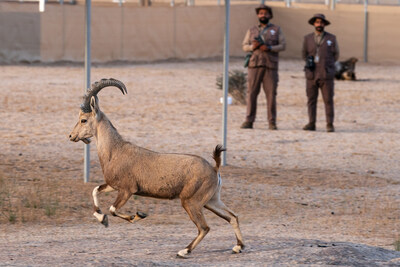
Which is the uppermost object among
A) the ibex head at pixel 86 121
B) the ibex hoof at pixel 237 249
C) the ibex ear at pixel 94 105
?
the ibex ear at pixel 94 105

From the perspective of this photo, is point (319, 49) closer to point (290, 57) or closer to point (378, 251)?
point (378, 251)

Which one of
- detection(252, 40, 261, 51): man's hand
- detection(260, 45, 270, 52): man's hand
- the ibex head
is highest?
detection(252, 40, 261, 51): man's hand

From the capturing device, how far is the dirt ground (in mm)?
8922

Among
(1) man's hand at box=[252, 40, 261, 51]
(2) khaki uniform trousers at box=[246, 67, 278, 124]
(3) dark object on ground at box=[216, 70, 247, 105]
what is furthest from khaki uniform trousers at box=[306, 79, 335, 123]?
(3) dark object on ground at box=[216, 70, 247, 105]

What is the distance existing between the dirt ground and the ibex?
38cm

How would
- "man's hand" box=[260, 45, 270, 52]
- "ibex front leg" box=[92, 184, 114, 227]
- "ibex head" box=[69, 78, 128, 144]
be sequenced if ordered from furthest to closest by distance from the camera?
"man's hand" box=[260, 45, 270, 52]
"ibex head" box=[69, 78, 128, 144]
"ibex front leg" box=[92, 184, 114, 227]

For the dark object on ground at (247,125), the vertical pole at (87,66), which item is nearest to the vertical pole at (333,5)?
the dark object on ground at (247,125)

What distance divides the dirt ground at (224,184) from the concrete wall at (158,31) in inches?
322

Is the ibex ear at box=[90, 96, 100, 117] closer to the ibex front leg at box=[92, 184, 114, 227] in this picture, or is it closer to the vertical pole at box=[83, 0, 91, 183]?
the ibex front leg at box=[92, 184, 114, 227]

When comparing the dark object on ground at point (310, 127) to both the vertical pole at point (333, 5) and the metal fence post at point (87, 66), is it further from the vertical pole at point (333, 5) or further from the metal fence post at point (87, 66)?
the vertical pole at point (333, 5)

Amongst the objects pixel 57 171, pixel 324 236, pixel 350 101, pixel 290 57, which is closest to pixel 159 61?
pixel 290 57

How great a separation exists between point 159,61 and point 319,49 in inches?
717

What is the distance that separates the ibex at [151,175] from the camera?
865cm

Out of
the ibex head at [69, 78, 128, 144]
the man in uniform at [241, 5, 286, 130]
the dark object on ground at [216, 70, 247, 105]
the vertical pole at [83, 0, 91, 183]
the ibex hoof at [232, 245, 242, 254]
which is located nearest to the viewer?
the ibex hoof at [232, 245, 242, 254]
